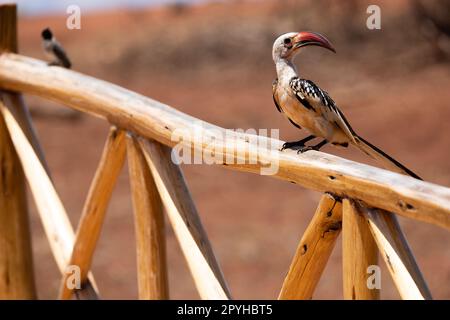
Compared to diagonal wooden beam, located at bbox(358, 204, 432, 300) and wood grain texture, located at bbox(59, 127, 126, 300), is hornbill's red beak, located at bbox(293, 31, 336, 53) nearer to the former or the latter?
diagonal wooden beam, located at bbox(358, 204, 432, 300)

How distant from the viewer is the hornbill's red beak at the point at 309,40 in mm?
2443

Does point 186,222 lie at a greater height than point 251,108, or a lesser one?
lesser

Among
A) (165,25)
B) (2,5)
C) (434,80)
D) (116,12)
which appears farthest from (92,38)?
(2,5)

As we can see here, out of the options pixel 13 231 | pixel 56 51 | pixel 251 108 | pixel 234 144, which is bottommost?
pixel 234 144

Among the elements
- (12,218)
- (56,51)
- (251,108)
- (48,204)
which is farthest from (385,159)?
(251,108)

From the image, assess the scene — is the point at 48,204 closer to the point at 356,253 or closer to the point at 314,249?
the point at 314,249

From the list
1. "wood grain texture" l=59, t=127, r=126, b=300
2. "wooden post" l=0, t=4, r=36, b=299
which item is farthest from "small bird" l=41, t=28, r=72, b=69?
"wood grain texture" l=59, t=127, r=126, b=300

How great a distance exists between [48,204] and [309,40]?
5.71 feet

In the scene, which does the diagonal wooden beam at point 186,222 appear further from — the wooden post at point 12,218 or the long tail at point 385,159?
the wooden post at point 12,218

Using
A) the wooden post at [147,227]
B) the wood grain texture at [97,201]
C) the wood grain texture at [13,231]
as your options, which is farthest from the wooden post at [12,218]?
the wooden post at [147,227]

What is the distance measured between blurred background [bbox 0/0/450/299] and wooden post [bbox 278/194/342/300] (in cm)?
380

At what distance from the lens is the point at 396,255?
2.12 metres

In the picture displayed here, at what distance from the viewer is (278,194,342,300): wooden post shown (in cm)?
235

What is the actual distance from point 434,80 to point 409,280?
9.91m
